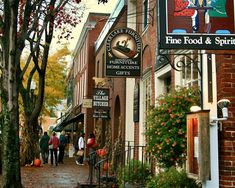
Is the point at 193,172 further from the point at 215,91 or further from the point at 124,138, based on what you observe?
the point at 124,138

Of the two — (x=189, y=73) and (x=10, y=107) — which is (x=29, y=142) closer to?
(x=10, y=107)

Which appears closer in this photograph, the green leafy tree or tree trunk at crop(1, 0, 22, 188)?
the green leafy tree

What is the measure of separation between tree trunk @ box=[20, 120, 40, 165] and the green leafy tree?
13422mm

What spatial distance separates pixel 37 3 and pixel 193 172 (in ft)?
25.0

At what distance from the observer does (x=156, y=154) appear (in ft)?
25.3

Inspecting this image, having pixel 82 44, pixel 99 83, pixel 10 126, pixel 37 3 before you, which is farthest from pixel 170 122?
pixel 82 44

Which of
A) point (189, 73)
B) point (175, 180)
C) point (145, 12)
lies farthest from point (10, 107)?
point (145, 12)

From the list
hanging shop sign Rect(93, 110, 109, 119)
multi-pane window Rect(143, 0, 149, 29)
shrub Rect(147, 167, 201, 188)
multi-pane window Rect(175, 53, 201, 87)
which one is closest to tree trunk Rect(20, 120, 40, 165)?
hanging shop sign Rect(93, 110, 109, 119)

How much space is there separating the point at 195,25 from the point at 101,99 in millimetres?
13315

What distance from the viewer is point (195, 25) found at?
240 inches

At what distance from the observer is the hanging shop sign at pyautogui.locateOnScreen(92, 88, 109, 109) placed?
1911cm

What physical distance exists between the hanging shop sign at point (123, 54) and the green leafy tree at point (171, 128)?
5.01 meters

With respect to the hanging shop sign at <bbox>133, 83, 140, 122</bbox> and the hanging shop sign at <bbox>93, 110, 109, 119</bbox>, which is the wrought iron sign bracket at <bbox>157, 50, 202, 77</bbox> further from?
the hanging shop sign at <bbox>93, 110, 109, 119</bbox>

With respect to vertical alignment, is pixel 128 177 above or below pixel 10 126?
below
